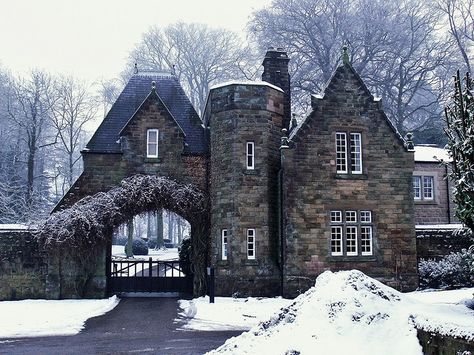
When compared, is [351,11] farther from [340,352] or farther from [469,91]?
[340,352]

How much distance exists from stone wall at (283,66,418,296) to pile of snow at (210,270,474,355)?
1028cm

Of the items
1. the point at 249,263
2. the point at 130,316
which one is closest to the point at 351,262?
the point at 249,263

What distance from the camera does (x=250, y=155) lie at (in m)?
21.0

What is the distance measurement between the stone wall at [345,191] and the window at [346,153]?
0.24 m

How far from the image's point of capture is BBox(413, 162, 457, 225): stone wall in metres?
27.6

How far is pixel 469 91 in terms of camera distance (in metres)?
10.2

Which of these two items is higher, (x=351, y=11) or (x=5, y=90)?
(x=351, y=11)

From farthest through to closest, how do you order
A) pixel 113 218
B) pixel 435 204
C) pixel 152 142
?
pixel 435 204, pixel 152 142, pixel 113 218

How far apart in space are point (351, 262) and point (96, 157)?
38.4 ft

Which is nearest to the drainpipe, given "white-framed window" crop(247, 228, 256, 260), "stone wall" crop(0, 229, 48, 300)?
"white-framed window" crop(247, 228, 256, 260)

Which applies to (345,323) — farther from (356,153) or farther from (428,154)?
(428,154)

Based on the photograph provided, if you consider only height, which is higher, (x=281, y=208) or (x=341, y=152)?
(x=341, y=152)

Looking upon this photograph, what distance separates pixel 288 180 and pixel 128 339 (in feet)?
31.4

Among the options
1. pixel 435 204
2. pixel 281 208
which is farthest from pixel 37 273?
pixel 435 204
